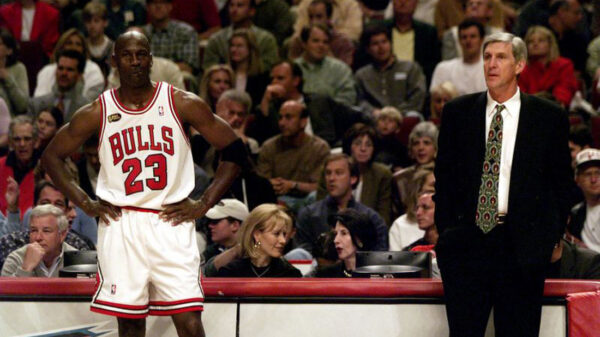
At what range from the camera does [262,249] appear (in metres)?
6.12

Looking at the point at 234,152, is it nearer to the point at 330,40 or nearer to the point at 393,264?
the point at 393,264

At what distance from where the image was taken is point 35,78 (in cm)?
1172

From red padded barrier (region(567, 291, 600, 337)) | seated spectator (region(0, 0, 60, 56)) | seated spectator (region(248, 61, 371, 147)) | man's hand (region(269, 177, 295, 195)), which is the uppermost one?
seated spectator (region(0, 0, 60, 56))

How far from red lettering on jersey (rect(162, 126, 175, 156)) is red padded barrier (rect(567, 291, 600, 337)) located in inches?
77.3

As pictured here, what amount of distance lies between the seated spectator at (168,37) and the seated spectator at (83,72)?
82 centimetres

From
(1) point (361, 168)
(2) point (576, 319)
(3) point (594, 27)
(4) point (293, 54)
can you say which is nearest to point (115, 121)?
(2) point (576, 319)

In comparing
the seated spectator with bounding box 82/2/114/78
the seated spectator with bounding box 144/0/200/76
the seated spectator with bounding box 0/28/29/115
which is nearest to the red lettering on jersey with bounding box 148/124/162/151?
the seated spectator with bounding box 0/28/29/115

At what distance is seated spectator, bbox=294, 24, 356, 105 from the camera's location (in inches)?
422

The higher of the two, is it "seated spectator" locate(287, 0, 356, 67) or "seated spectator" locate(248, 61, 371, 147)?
"seated spectator" locate(287, 0, 356, 67)

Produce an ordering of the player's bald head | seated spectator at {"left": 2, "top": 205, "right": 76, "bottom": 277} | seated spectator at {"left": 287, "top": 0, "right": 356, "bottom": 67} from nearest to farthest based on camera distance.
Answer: the player's bald head → seated spectator at {"left": 2, "top": 205, "right": 76, "bottom": 277} → seated spectator at {"left": 287, "top": 0, "right": 356, "bottom": 67}

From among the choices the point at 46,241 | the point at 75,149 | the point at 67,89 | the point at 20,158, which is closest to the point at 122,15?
the point at 67,89

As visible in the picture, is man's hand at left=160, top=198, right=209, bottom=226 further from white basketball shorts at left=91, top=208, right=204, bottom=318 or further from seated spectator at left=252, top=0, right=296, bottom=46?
seated spectator at left=252, top=0, right=296, bottom=46

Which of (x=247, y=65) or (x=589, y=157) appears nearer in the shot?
(x=589, y=157)

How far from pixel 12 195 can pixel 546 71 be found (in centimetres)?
519
